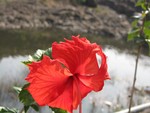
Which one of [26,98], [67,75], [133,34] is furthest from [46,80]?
[133,34]

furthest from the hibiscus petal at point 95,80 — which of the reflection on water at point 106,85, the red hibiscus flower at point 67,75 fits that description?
the reflection on water at point 106,85

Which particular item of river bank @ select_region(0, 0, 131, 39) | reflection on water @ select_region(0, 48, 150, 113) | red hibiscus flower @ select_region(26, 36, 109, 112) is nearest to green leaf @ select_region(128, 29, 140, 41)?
red hibiscus flower @ select_region(26, 36, 109, 112)

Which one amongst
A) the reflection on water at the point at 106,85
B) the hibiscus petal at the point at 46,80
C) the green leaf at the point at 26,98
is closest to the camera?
the hibiscus petal at the point at 46,80

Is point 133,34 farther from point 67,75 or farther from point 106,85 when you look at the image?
point 106,85

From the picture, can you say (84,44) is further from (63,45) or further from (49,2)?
(49,2)

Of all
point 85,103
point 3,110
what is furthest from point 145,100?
point 3,110

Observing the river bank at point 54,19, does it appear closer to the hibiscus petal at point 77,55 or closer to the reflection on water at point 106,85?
the reflection on water at point 106,85

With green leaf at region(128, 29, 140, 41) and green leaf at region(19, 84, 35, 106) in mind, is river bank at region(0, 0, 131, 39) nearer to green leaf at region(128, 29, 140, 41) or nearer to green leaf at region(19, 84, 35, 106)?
green leaf at region(128, 29, 140, 41)
